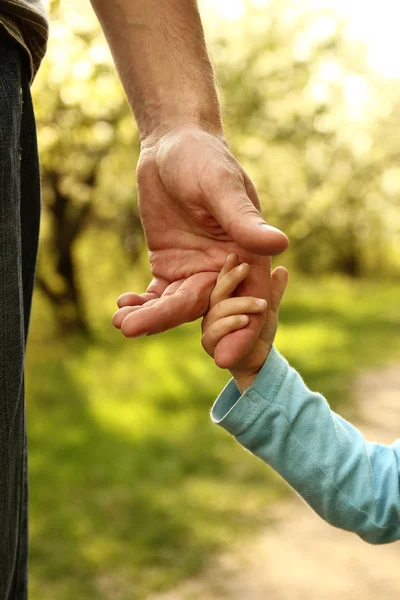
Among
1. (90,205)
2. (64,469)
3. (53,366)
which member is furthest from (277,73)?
(64,469)

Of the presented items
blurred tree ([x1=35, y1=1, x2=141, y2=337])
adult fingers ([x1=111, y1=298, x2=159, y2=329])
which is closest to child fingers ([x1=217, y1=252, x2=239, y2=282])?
adult fingers ([x1=111, y1=298, x2=159, y2=329])

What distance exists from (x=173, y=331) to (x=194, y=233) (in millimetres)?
9578

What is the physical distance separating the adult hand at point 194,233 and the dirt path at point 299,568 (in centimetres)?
235

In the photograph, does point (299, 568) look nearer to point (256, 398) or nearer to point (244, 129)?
point (256, 398)

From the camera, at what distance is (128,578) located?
138 inches

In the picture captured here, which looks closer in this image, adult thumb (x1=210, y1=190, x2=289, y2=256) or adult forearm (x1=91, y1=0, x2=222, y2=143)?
adult thumb (x1=210, y1=190, x2=289, y2=256)

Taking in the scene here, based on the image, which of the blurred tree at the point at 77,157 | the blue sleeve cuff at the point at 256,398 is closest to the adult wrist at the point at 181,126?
the blue sleeve cuff at the point at 256,398

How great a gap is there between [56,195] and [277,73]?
3156mm

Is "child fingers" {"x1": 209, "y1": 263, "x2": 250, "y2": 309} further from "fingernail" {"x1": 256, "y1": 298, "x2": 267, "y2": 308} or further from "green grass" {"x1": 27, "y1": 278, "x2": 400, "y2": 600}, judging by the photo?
"green grass" {"x1": 27, "y1": 278, "x2": 400, "y2": 600}

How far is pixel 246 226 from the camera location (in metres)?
1.11

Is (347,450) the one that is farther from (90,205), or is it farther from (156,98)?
(90,205)

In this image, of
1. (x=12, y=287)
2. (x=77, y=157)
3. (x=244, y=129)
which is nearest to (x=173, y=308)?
(x=12, y=287)

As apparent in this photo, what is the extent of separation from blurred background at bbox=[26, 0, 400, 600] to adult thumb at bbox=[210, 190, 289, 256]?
79 cm

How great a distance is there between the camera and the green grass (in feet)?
12.1
